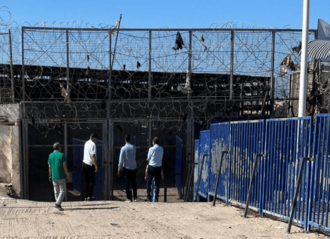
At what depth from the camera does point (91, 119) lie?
35.2 ft

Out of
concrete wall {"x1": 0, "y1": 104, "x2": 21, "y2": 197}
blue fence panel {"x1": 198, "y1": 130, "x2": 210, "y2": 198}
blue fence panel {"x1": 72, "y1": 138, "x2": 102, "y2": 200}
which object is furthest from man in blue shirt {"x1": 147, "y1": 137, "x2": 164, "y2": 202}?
concrete wall {"x1": 0, "y1": 104, "x2": 21, "y2": 197}

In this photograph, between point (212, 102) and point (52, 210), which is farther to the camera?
point (212, 102)

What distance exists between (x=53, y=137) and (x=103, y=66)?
144 inches

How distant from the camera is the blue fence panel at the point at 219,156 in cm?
853

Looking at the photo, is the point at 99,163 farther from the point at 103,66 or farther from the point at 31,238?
the point at 31,238

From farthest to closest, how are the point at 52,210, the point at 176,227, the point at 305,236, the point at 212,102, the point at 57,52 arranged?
the point at 212,102, the point at 57,52, the point at 52,210, the point at 176,227, the point at 305,236

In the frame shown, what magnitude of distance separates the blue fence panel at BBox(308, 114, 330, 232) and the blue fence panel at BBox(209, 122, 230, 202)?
2.83 metres

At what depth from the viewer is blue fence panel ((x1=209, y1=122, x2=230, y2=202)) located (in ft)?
28.0

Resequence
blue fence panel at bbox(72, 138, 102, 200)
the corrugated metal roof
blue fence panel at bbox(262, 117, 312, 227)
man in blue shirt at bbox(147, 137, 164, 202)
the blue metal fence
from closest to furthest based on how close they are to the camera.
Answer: the blue metal fence < blue fence panel at bbox(262, 117, 312, 227) < the corrugated metal roof < man in blue shirt at bbox(147, 137, 164, 202) < blue fence panel at bbox(72, 138, 102, 200)

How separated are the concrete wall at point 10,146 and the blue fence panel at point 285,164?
21.5 feet

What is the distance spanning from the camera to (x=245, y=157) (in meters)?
7.67

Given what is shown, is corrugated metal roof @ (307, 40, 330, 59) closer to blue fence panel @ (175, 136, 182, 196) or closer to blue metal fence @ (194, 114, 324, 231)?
blue metal fence @ (194, 114, 324, 231)

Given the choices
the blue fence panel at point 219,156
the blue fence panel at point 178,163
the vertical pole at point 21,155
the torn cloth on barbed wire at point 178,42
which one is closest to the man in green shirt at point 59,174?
the vertical pole at point 21,155

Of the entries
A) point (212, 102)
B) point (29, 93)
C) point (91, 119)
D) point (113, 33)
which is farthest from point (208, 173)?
point (29, 93)
